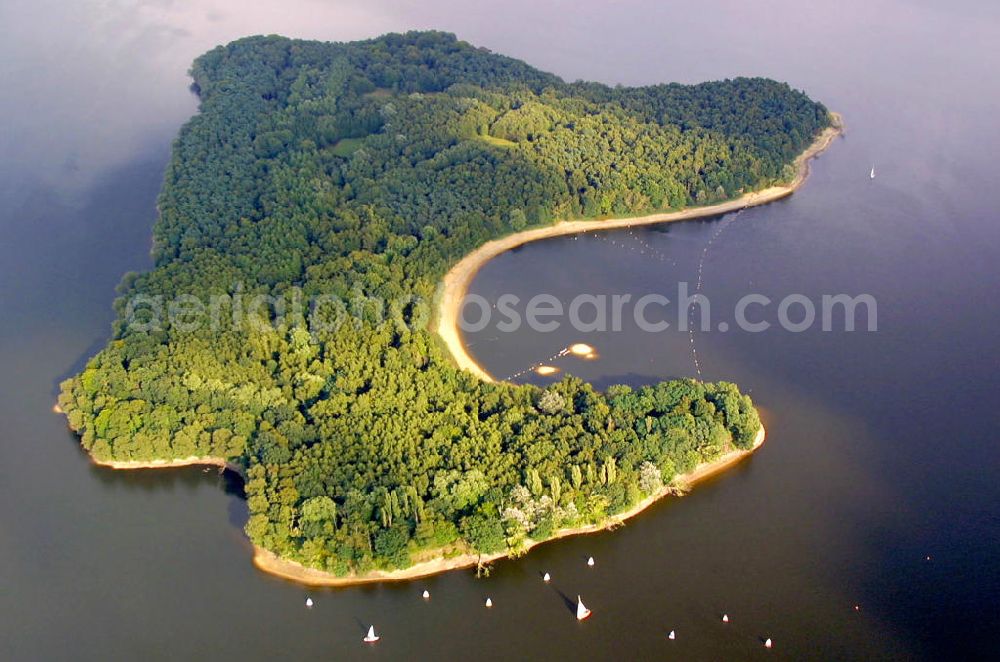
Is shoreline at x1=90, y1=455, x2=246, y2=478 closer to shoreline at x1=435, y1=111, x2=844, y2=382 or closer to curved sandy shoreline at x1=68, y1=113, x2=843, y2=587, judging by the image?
curved sandy shoreline at x1=68, y1=113, x2=843, y2=587

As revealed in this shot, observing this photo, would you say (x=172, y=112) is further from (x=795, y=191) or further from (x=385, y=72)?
(x=795, y=191)

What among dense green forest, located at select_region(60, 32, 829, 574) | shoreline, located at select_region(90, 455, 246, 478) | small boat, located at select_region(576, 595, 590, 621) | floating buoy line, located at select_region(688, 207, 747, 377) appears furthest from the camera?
floating buoy line, located at select_region(688, 207, 747, 377)

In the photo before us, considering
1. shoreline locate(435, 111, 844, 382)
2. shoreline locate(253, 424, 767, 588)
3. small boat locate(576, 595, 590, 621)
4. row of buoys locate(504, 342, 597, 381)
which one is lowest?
small boat locate(576, 595, 590, 621)

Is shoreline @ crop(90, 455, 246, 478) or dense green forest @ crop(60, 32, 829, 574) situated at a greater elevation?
dense green forest @ crop(60, 32, 829, 574)

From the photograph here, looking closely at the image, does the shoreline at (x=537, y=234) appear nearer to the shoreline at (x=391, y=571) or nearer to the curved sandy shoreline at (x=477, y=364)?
the curved sandy shoreline at (x=477, y=364)

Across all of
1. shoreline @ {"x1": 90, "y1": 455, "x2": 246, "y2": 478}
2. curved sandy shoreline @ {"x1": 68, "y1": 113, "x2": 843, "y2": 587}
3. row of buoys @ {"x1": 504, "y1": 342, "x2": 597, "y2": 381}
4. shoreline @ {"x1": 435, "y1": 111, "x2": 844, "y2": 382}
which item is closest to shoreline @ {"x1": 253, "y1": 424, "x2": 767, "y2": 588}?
curved sandy shoreline @ {"x1": 68, "y1": 113, "x2": 843, "y2": 587}

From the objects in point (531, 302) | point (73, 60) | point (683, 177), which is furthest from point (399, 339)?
point (73, 60)

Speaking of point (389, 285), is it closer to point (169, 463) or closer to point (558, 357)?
point (558, 357)
